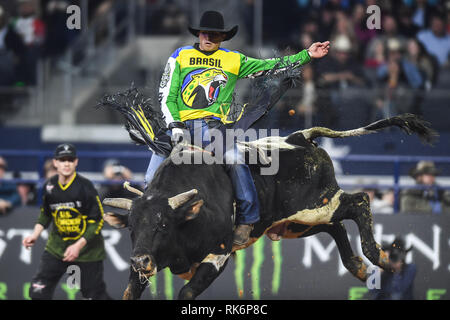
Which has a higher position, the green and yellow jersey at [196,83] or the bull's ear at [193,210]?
the green and yellow jersey at [196,83]

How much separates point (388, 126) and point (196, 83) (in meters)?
2.02

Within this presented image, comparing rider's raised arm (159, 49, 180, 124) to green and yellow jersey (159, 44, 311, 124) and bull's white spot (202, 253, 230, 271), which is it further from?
bull's white spot (202, 253, 230, 271)

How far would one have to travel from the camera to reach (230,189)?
8.36 metres

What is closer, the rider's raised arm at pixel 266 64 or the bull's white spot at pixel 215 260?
the bull's white spot at pixel 215 260

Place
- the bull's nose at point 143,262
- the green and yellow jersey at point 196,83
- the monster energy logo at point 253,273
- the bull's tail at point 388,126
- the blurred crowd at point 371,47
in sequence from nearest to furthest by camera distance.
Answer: the bull's nose at point 143,262, the green and yellow jersey at point 196,83, the bull's tail at point 388,126, the monster energy logo at point 253,273, the blurred crowd at point 371,47

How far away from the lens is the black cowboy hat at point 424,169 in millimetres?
11891

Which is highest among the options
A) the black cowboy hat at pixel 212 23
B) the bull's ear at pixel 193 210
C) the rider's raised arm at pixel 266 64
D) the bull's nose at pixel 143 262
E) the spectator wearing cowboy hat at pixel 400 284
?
the black cowboy hat at pixel 212 23

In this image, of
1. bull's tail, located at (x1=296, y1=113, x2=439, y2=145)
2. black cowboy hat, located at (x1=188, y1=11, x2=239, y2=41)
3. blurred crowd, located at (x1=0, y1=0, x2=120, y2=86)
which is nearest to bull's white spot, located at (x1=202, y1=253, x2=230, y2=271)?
bull's tail, located at (x1=296, y1=113, x2=439, y2=145)

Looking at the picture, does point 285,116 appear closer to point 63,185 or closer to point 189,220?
point 189,220

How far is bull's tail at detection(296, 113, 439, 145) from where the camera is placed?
9180mm

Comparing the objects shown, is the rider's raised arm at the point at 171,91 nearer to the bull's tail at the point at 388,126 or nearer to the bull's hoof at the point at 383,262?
the bull's tail at the point at 388,126

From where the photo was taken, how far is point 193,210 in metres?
7.76

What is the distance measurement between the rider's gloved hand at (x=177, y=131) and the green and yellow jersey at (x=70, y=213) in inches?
109

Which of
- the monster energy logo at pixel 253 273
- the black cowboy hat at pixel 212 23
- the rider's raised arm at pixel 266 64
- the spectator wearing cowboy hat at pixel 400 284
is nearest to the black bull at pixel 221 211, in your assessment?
the rider's raised arm at pixel 266 64
